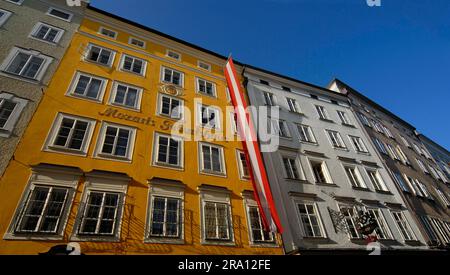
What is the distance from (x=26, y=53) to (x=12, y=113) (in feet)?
15.8

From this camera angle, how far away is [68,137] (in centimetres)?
1119

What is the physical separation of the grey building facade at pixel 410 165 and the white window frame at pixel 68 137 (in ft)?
74.7

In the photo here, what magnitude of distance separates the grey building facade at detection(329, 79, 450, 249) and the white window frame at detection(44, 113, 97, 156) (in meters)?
22.8

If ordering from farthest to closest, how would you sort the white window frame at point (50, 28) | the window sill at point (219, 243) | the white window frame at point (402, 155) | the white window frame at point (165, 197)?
1. the white window frame at point (402, 155)
2. the white window frame at point (50, 28)
3. the window sill at point (219, 243)
4. the white window frame at point (165, 197)

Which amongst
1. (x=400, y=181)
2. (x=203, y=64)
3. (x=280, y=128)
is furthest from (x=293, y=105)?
(x=400, y=181)

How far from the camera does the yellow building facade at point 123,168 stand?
→ 29.9ft

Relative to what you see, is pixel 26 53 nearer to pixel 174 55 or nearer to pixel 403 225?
pixel 174 55

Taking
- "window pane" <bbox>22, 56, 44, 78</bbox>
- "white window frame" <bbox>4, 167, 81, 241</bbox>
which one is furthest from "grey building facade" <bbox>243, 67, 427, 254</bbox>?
"window pane" <bbox>22, 56, 44, 78</bbox>

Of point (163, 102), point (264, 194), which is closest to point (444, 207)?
point (264, 194)

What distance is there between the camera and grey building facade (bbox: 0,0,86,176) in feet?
34.2

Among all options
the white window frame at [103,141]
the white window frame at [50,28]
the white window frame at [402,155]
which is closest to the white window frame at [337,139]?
the white window frame at [402,155]

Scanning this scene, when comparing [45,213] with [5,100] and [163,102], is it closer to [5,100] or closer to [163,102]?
[5,100]

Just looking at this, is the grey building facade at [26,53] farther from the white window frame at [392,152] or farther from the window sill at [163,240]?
the white window frame at [392,152]

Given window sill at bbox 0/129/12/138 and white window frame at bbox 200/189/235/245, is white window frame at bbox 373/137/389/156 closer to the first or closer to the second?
white window frame at bbox 200/189/235/245
